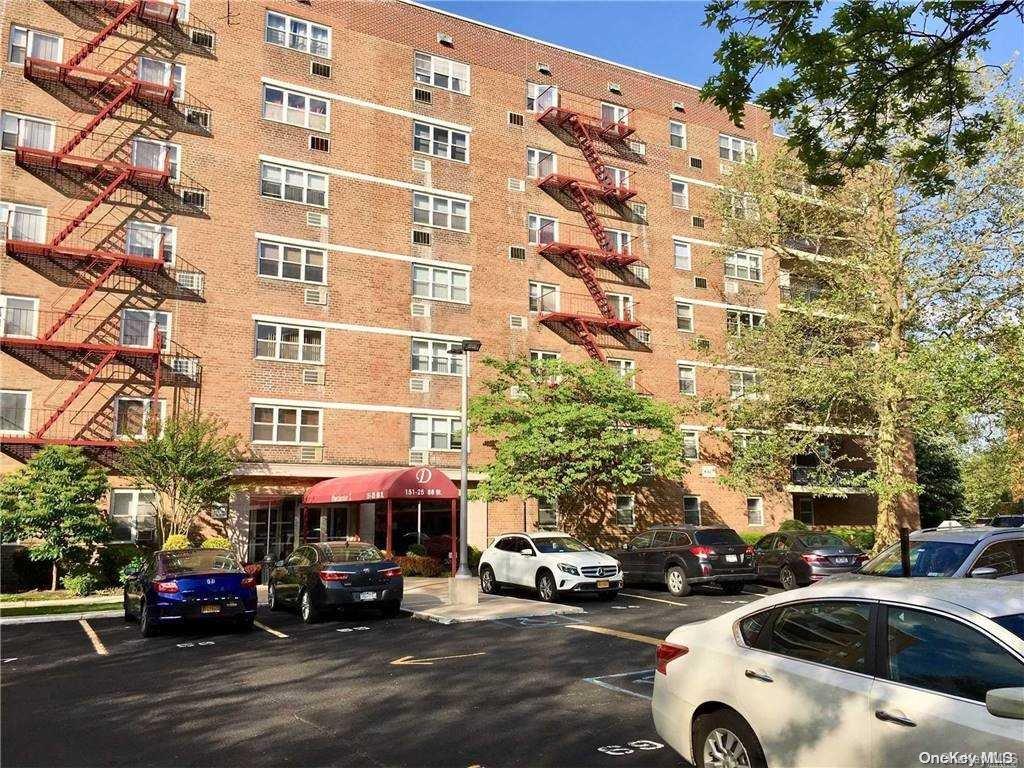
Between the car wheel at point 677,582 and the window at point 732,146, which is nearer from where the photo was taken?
the car wheel at point 677,582

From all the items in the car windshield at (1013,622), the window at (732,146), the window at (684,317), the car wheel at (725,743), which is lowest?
the car wheel at (725,743)

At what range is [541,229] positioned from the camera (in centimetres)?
3562

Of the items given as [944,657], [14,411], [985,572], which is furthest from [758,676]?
[14,411]

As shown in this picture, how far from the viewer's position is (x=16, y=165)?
2608 cm

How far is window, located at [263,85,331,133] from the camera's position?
1216 inches

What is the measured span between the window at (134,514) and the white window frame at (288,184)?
37.9 feet

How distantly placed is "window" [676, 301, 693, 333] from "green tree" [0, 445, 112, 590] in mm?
25405

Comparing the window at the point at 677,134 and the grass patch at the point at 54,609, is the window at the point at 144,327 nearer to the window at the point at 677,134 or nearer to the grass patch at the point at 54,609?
the grass patch at the point at 54,609

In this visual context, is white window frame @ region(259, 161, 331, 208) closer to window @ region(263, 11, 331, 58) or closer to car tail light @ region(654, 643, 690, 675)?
window @ region(263, 11, 331, 58)

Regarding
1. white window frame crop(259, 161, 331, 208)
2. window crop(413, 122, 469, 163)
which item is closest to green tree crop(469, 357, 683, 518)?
white window frame crop(259, 161, 331, 208)

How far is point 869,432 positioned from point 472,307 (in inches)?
638

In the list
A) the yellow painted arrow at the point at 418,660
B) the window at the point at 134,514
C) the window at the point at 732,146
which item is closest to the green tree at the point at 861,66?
the yellow painted arrow at the point at 418,660

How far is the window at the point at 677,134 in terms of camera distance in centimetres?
4022

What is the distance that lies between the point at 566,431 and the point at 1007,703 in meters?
24.2
